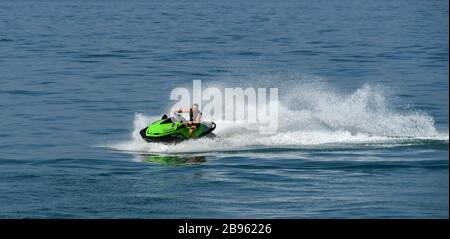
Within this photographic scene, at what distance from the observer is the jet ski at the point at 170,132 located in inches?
1086

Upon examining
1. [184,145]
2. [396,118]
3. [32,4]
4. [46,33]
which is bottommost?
[184,145]

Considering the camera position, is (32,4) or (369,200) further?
(32,4)

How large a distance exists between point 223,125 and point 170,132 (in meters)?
4.57

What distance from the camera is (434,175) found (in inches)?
926

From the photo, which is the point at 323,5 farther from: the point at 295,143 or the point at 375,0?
the point at 295,143

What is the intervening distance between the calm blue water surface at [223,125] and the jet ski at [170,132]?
321mm

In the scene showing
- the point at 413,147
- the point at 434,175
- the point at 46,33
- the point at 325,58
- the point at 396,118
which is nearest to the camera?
the point at 434,175

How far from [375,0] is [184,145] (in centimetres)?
9772

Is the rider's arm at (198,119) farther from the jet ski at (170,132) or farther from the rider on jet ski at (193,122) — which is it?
the jet ski at (170,132)

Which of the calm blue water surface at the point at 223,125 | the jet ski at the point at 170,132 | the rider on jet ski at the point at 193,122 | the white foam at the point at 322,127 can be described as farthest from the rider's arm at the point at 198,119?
the calm blue water surface at the point at 223,125

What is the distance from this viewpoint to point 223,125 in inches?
1257

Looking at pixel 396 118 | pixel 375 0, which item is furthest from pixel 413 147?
pixel 375 0

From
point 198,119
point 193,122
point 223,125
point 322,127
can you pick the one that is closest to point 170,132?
point 193,122

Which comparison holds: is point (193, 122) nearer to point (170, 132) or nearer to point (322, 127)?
point (170, 132)
